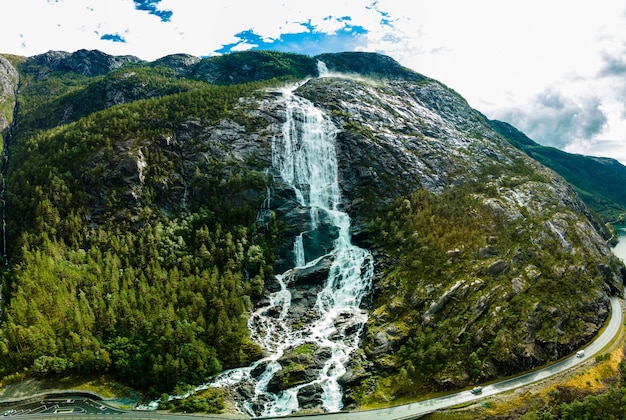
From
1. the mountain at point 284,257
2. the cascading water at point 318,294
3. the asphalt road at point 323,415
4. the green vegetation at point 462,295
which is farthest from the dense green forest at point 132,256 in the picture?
the green vegetation at point 462,295

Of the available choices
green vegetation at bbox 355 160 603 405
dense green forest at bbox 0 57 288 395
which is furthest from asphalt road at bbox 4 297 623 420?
dense green forest at bbox 0 57 288 395

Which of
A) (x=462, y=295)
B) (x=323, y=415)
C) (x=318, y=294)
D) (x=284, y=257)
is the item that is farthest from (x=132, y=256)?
(x=462, y=295)

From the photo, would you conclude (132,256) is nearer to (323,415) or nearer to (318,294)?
(318,294)

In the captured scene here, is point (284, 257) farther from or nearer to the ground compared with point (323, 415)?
farther from the ground

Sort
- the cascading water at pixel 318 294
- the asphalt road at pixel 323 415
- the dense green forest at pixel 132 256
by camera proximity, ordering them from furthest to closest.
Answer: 1. the dense green forest at pixel 132 256
2. the cascading water at pixel 318 294
3. the asphalt road at pixel 323 415

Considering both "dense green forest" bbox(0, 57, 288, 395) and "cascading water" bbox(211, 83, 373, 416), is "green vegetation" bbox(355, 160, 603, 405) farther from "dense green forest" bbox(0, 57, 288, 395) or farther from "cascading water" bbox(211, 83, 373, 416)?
"dense green forest" bbox(0, 57, 288, 395)

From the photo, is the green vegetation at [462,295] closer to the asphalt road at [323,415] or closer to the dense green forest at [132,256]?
the asphalt road at [323,415]
